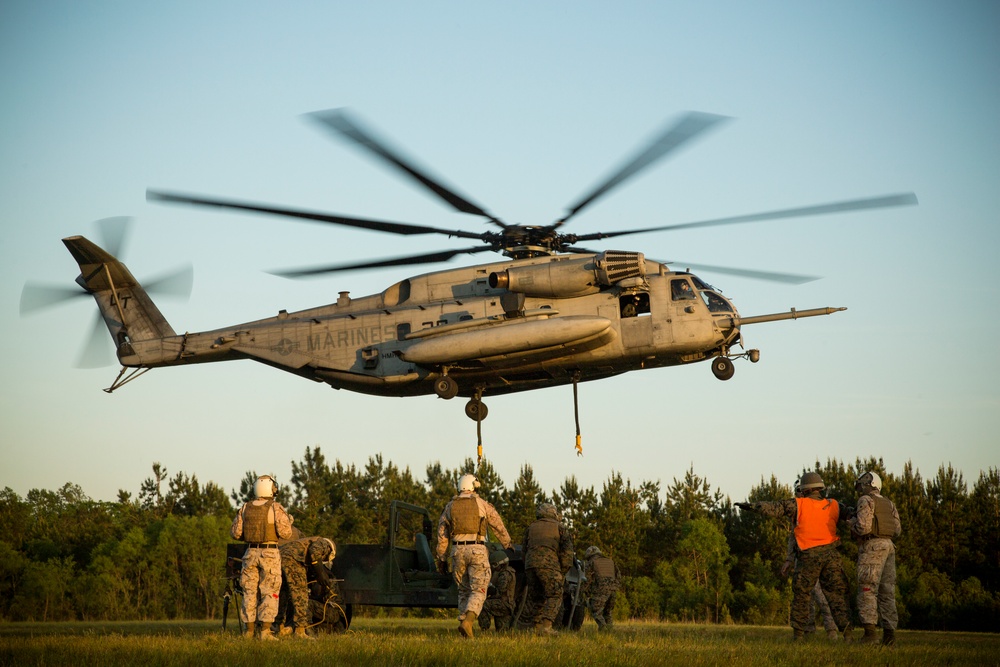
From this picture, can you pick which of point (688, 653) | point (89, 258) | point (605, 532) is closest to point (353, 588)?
point (688, 653)

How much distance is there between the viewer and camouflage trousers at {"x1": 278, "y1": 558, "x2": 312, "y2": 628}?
11.9 metres

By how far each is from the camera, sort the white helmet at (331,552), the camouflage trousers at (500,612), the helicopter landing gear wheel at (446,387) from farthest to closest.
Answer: the helicopter landing gear wheel at (446,387)
the camouflage trousers at (500,612)
the white helmet at (331,552)

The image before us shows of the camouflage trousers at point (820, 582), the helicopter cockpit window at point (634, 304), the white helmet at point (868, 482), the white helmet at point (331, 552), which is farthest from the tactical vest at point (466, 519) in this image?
the helicopter cockpit window at point (634, 304)

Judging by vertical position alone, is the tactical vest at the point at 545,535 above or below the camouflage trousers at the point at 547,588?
above

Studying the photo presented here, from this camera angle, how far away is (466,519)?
461 inches

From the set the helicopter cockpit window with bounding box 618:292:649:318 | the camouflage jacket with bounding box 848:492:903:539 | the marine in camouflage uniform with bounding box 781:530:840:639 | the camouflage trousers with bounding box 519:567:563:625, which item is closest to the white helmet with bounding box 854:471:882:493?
the camouflage jacket with bounding box 848:492:903:539

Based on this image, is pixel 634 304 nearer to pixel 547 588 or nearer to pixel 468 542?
pixel 547 588

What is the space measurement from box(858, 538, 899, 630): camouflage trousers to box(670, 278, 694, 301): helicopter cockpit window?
23.0ft

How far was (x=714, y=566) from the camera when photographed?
37656mm

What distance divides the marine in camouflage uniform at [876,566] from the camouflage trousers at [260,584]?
249 inches

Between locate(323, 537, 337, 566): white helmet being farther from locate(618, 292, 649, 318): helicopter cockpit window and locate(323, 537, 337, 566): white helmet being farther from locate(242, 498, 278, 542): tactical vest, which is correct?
locate(618, 292, 649, 318): helicopter cockpit window

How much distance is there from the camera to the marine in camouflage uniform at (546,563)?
11914mm

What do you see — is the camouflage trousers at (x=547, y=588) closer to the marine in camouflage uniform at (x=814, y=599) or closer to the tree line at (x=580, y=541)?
the marine in camouflage uniform at (x=814, y=599)

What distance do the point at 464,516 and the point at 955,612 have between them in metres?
14.0
